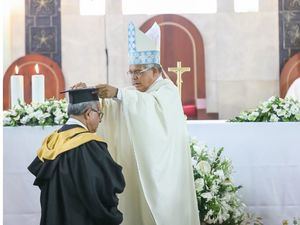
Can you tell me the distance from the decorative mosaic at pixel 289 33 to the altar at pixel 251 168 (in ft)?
12.4

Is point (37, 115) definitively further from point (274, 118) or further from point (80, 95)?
point (274, 118)

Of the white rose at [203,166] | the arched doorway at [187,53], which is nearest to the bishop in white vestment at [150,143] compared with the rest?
the white rose at [203,166]

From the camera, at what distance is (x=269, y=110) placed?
4715 mm

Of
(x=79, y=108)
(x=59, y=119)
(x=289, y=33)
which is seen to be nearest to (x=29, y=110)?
(x=59, y=119)

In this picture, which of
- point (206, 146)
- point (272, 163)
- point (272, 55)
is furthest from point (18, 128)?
point (272, 55)

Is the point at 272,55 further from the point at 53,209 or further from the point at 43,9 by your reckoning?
the point at 53,209

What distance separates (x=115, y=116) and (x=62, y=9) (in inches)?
185

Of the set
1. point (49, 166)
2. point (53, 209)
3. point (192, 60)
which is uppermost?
point (192, 60)

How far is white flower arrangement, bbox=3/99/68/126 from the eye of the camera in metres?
4.54

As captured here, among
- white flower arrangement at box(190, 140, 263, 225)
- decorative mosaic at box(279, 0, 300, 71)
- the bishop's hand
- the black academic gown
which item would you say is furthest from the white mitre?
decorative mosaic at box(279, 0, 300, 71)

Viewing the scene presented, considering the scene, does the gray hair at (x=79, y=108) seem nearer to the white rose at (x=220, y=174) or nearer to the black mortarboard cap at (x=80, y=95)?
the black mortarboard cap at (x=80, y=95)

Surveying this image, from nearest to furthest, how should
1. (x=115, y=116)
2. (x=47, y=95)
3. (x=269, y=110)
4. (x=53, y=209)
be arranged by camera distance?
(x=53, y=209)
(x=115, y=116)
(x=269, y=110)
(x=47, y=95)

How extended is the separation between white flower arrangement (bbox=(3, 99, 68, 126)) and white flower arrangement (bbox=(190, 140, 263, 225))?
3.59 feet

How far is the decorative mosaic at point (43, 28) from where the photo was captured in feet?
26.8
